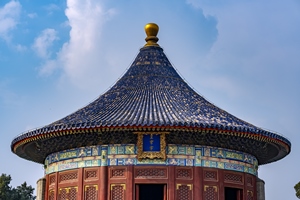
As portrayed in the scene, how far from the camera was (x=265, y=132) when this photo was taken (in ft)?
73.7

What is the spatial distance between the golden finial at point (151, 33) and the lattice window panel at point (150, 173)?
7258 millimetres

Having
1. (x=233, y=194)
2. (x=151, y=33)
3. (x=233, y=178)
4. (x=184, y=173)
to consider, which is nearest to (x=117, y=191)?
(x=184, y=173)

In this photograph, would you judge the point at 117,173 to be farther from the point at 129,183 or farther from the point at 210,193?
the point at 210,193

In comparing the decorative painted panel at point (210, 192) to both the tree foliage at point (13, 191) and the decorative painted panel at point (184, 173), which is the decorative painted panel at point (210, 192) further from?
the tree foliage at point (13, 191)

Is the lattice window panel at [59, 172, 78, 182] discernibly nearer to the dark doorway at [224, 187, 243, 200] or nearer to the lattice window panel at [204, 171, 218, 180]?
the lattice window panel at [204, 171, 218, 180]

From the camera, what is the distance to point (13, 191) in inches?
1720

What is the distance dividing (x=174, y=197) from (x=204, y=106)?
166 inches

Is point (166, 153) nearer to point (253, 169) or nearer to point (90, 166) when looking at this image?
point (90, 166)

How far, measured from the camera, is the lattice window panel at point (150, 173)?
71.5ft

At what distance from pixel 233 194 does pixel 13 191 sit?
23.5 meters

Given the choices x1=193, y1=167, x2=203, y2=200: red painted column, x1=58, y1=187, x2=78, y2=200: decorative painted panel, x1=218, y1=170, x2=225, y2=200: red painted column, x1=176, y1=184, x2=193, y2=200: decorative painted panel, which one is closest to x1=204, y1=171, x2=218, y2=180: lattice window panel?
x1=218, y1=170, x2=225, y2=200: red painted column

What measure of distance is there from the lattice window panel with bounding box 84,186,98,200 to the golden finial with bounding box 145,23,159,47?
7.78 meters

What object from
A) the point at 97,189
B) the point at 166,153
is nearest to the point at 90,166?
the point at 97,189

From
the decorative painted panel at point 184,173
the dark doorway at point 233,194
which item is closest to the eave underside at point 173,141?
the decorative painted panel at point 184,173
